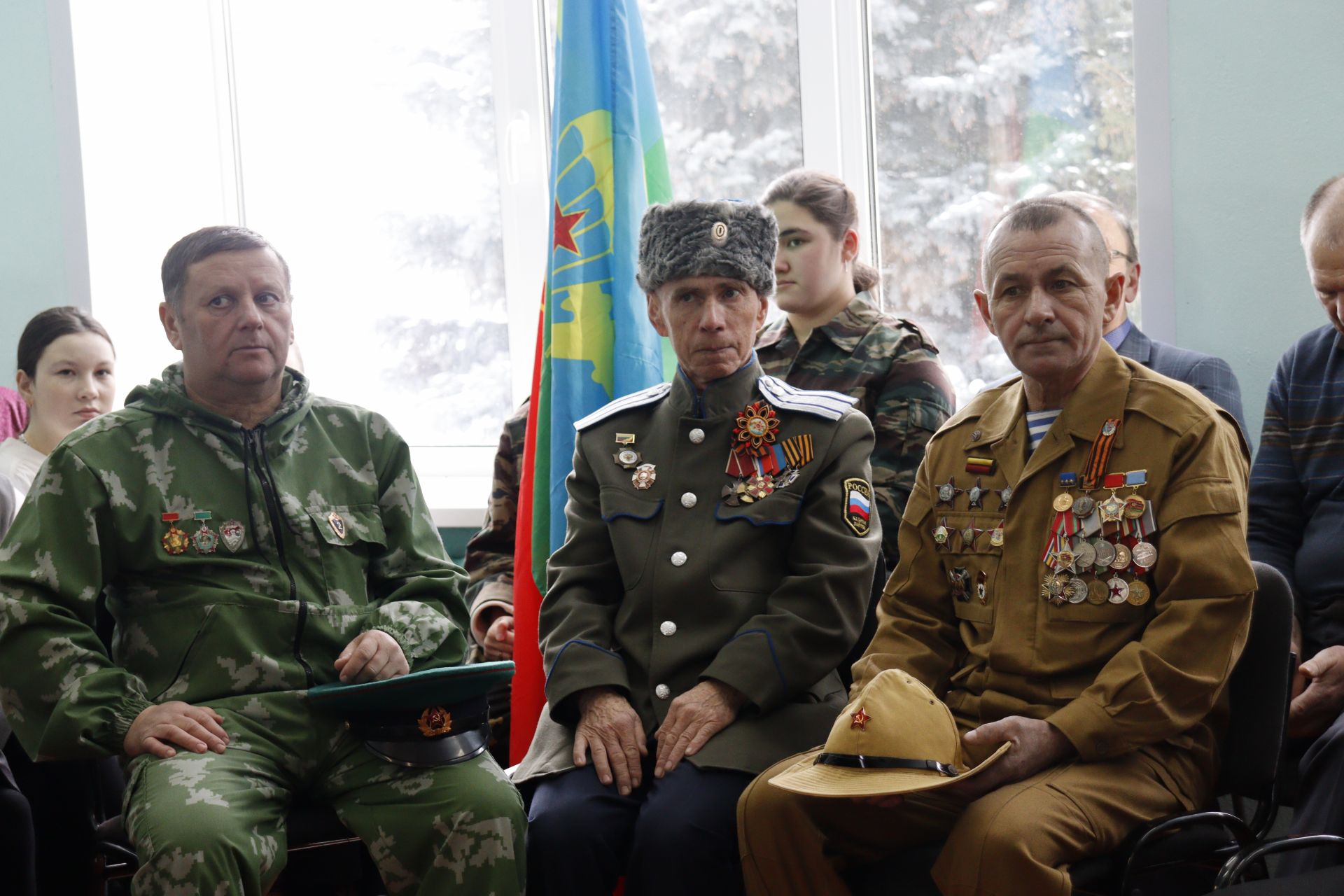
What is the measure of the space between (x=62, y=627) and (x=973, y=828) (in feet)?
5.07

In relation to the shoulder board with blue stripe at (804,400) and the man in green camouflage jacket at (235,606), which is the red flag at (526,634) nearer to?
the man in green camouflage jacket at (235,606)

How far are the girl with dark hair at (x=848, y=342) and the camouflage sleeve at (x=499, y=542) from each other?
2.24 feet

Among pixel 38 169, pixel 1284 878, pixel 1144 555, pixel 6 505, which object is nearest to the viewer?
pixel 1284 878

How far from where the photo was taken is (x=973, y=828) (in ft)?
5.67

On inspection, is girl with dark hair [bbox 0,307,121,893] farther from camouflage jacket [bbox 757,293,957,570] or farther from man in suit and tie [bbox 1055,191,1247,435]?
man in suit and tie [bbox 1055,191,1247,435]

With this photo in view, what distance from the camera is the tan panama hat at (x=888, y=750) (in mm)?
1739

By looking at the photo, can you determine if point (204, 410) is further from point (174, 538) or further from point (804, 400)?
point (804, 400)

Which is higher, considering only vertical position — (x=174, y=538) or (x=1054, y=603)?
(x=174, y=538)

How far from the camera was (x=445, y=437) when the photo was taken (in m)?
4.64

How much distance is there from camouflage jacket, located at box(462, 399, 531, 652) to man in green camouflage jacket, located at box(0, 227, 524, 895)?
558mm

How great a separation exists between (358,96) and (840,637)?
3.32 m

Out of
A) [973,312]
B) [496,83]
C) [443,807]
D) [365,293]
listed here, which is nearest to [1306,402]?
[973,312]

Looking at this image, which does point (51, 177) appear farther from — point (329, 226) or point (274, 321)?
point (274, 321)

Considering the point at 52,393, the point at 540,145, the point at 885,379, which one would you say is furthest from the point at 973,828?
the point at 540,145
